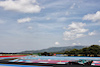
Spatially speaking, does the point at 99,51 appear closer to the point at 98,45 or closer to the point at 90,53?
the point at 90,53

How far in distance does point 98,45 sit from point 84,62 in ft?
216

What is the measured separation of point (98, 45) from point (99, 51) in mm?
13958

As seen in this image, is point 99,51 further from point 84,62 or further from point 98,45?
point 84,62

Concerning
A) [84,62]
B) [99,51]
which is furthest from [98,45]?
[84,62]

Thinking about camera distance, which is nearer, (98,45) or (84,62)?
(84,62)

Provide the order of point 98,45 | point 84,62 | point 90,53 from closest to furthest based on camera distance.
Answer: point 84,62, point 90,53, point 98,45

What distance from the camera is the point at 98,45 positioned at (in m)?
92.4

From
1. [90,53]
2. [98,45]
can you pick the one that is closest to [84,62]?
[90,53]

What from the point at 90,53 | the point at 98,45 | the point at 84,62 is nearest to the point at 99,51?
the point at 90,53

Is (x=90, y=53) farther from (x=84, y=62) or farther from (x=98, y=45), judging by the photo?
(x=84, y=62)

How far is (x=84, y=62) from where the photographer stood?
3083 cm

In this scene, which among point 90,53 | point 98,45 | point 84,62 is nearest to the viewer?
point 84,62

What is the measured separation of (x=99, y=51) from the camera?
260 feet

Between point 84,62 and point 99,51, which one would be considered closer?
point 84,62
